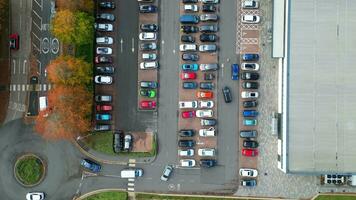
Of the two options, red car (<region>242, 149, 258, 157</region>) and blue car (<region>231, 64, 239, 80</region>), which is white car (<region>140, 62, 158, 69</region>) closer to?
blue car (<region>231, 64, 239, 80</region>)

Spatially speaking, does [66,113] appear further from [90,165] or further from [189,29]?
[189,29]

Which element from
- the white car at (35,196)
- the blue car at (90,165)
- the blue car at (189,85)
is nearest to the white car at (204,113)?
the blue car at (189,85)

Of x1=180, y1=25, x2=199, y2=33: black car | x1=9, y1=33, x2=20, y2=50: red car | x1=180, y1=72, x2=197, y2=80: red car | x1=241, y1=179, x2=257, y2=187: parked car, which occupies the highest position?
x1=180, y1=25, x2=199, y2=33: black car

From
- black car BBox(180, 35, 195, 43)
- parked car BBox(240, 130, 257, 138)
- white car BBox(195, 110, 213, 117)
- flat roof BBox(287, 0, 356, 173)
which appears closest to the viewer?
flat roof BBox(287, 0, 356, 173)

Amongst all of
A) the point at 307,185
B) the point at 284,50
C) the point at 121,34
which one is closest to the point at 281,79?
the point at 284,50

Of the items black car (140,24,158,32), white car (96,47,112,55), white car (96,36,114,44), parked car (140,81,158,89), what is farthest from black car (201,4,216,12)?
white car (96,47,112,55)

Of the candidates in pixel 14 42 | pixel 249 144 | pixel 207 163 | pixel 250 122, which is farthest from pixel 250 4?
pixel 14 42
